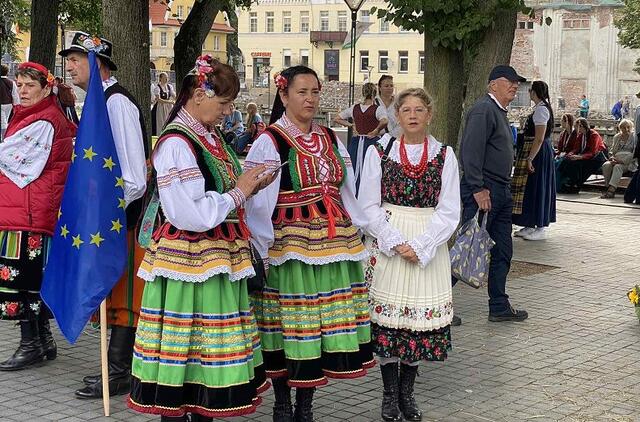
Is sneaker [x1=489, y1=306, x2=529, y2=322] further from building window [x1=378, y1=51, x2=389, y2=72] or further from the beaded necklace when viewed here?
building window [x1=378, y1=51, x2=389, y2=72]

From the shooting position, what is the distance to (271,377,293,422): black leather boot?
5.76 m

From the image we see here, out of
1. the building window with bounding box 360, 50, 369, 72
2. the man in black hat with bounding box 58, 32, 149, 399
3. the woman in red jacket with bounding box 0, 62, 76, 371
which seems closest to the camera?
the man in black hat with bounding box 58, 32, 149, 399

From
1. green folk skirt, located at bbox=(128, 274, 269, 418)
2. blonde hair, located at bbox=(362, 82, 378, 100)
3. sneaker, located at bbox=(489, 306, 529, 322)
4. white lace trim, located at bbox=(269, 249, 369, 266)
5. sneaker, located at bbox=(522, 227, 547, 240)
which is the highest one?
blonde hair, located at bbox=(362, 82, 378, 100)

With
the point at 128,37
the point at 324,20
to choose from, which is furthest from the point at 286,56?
the point at 128,37

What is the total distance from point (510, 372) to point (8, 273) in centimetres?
337

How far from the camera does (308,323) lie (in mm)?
5551

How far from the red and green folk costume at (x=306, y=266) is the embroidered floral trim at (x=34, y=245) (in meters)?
1.81

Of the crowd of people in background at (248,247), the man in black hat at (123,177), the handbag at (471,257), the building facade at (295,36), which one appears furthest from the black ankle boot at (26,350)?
the building facade at (295,36)

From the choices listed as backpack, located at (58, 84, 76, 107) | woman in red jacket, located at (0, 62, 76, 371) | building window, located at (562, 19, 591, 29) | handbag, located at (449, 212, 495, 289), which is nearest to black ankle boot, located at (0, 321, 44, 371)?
woman in red jacket, located at (0, 62, 76, 371)

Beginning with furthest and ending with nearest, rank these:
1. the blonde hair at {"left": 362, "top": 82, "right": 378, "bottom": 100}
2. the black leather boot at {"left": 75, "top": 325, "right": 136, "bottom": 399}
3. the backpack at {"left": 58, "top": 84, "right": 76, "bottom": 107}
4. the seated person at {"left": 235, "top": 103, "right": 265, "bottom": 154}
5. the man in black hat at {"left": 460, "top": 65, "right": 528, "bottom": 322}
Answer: the seated person at {"left": 235, "top": 103, "right": 265, "bottom": 154} < the blonde hair at {"left": 362, "top": 82, "right": 378, "bottom": 100} < the man in black hat at {"left": 460, "top": 65, "right": 528, "bottom": 322} < the backpack at {"left": 58, "top": 84, "right": 76, "bottom": 107} < the black leather boot at {"left": 75, "top": 325, "right": 136, "bottom": 399}

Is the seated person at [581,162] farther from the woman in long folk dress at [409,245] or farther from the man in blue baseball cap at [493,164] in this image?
the woman in long folk dress at [409,245]

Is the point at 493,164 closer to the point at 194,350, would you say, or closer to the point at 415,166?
the point at 415,166

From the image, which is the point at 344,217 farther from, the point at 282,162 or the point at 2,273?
the point at 2,273

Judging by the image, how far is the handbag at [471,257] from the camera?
25.8ft
